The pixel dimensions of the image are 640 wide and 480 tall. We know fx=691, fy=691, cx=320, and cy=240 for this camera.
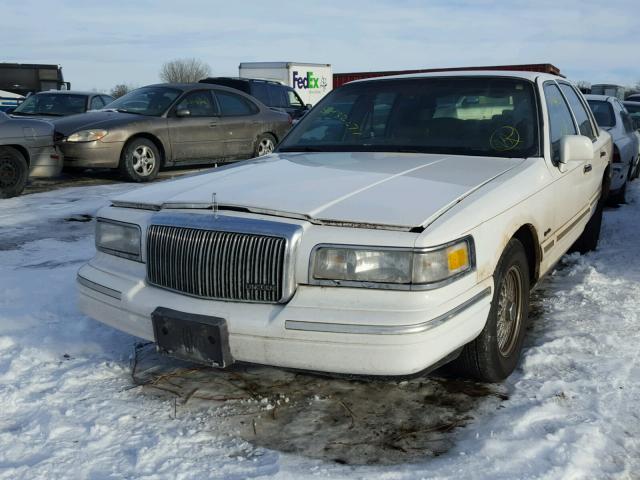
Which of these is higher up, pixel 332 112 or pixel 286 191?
pixel 332 112

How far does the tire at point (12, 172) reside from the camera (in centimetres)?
870

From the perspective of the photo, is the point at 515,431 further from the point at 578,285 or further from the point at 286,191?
the point at 578,285

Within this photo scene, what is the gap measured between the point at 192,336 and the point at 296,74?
86.0 ft

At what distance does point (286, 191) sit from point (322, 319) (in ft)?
2.35

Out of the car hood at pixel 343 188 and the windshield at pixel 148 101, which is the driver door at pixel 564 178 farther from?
the windshield at pixel 148 101

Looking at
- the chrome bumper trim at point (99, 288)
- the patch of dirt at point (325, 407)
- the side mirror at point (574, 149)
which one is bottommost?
the patch of dirt at point (325, 407)

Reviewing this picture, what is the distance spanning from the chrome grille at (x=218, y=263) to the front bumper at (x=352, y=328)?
0.06m

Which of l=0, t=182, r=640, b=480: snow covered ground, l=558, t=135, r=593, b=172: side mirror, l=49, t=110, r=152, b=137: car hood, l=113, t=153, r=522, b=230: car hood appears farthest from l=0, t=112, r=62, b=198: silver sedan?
l=558, t=135, r=593, b=172: side mirror

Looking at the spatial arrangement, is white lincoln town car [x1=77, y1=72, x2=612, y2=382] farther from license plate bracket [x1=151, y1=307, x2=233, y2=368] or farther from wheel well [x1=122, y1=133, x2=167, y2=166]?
wheel well [x1=122, y1=133, x2=167, y2=166]

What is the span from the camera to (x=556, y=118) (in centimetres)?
457

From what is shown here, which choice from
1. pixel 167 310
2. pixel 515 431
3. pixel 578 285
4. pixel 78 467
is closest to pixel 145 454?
pixel 78 467

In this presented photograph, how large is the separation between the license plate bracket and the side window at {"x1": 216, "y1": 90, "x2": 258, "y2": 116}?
8671mm

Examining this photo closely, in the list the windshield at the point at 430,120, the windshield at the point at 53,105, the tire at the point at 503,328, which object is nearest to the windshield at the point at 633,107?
the windshield at the point at 53,105

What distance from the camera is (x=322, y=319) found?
9.01 feet
